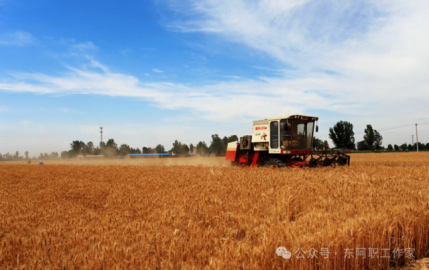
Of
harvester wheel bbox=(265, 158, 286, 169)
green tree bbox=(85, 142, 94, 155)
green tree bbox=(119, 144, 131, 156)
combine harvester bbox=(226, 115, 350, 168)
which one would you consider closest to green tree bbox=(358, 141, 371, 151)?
green tree bbox=(119, 144, 131, 156)

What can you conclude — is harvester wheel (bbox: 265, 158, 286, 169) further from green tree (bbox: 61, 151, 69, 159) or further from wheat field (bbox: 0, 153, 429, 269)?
green tree (bbox: 61, 151, 69, 159)

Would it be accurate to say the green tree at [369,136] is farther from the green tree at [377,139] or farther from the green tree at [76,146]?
the green tree at [76,146]

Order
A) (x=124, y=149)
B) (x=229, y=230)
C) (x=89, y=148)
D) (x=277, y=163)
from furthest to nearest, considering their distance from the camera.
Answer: (x=89, y=148)
(x=124, y=149)
(x=277, y=163)
(x=229, y=230)

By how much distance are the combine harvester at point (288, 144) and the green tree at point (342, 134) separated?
85.1m

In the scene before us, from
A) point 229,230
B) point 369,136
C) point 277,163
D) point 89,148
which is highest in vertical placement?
point 369,136

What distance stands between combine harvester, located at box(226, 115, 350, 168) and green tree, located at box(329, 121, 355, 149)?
3352 inches

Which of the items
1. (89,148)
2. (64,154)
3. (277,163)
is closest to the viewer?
(277,163)

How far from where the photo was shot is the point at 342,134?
9469cm

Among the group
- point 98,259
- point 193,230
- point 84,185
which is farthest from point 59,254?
point 84,185

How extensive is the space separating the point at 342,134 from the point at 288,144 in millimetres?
89248

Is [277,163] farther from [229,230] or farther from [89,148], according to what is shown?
[89,148]

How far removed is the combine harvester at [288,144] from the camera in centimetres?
1377

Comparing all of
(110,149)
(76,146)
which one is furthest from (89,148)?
(110,149)

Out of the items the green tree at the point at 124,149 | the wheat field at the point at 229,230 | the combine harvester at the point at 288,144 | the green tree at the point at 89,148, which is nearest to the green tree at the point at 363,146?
the green tree at the point at 124,149
